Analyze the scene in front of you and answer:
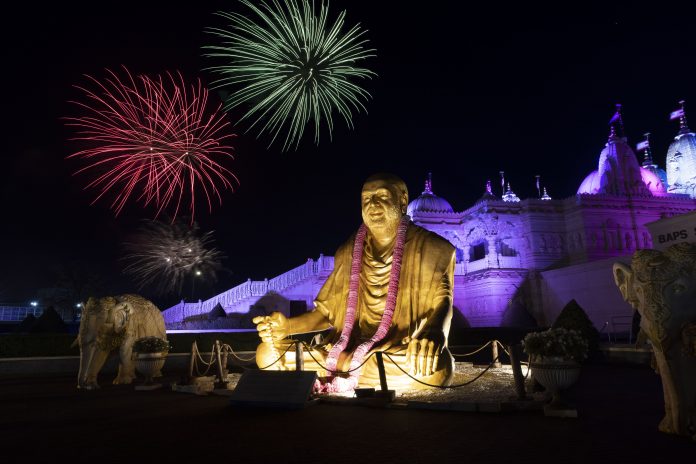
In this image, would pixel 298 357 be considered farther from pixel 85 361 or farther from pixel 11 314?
pixel 11 314

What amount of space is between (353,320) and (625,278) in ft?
16.3

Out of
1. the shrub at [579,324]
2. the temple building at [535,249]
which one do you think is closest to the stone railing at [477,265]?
the temple building at [535,249]

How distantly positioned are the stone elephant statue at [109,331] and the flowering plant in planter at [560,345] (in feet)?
30.8

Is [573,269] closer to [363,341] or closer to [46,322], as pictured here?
[363,341]

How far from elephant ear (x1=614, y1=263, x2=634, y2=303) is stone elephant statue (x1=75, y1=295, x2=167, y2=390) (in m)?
10.5

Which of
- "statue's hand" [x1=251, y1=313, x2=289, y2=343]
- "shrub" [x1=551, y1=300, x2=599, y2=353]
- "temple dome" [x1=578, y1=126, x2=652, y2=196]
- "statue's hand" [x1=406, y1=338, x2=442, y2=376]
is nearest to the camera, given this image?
"statue's hand" [x1=406, y1=338, x2=442, y2=376]

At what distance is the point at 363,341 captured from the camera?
891 cm

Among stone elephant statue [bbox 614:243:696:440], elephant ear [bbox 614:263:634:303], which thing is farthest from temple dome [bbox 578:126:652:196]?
stone elephant statue [bbox 614:243:696:440]

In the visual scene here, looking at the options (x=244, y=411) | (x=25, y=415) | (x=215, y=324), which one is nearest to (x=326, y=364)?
(x=244, y=411)

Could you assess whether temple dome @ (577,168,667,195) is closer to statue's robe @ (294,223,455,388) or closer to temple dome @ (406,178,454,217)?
temple dome @ (406,178,454,217)

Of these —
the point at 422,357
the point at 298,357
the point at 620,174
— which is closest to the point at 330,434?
the point at 422,357

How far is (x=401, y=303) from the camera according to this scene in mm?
9234

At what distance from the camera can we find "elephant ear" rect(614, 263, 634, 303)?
5.44 metres

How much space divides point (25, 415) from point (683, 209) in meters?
44.6
